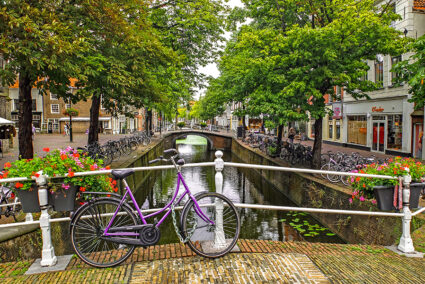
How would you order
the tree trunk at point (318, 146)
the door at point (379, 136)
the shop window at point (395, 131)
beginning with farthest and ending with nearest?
1. the door at point (379, 136)
2. the shop window at point (395, 131)
3. the tree trunk at point (318, 146)

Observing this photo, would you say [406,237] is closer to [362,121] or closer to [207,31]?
[207,31]

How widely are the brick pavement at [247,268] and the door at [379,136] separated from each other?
62.1 ft

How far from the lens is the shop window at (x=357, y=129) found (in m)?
23.0

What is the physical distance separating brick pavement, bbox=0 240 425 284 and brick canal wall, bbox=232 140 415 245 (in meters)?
3.87

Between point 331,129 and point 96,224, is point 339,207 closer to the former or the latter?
point 96,224

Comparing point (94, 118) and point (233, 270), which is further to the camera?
point (94, 118)

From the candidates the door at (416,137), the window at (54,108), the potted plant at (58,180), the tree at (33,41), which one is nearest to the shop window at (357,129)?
the door at (416,137)

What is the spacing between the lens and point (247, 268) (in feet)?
10.5

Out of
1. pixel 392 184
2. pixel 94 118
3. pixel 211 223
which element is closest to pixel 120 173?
pixel 211 223

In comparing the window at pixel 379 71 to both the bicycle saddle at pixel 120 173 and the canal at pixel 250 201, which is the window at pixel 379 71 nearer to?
the canal at pixel 250 201

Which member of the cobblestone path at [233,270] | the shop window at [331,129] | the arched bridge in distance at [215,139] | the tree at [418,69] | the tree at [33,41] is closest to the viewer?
the cobblestone path at [233,270]

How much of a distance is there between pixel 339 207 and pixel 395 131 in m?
12.3

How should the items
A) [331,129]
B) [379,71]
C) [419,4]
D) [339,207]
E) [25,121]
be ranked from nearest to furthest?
[25,121] → [339,207] → [419,4] → [379,71] → [331,129]

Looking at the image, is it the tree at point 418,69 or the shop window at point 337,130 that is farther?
the shop window at point 337,130
